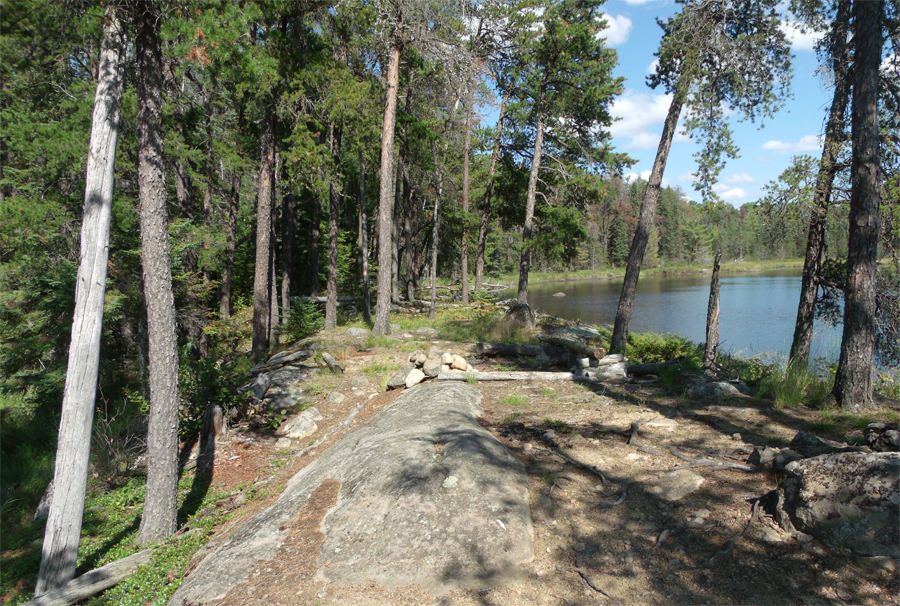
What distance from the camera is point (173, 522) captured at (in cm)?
571

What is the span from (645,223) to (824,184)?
10.2 feet

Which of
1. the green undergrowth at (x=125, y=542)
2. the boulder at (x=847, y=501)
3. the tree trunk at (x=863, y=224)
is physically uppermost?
the tree trunk at (x=863, y=224)

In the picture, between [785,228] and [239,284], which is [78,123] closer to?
[239,284]

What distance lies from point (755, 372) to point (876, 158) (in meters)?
5.10

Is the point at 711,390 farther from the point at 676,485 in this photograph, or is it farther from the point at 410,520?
the point at 410,520

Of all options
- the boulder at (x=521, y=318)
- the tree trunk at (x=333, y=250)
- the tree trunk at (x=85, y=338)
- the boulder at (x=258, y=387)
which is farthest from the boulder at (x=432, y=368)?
the tree trunk at (x=333, y=250)

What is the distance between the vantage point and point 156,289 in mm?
5500

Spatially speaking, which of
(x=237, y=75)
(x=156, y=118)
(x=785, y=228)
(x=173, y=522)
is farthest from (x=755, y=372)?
(x=237, y=75)

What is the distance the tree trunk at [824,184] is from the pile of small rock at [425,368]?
577 centimetres

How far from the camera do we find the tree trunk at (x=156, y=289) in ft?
17.6

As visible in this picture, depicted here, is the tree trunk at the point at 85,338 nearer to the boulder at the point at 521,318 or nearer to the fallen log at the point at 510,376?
the fallen log at the point at 510,376

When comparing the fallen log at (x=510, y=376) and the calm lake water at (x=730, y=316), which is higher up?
the fallen log at (x=510, y=376)

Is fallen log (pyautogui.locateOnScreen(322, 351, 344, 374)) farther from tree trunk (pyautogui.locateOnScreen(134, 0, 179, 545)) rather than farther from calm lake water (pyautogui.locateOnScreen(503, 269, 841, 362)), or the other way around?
calm lake water (pyautogui.locateOnScreen(503, 269, 841, 362))

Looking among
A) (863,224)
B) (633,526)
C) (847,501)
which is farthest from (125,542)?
(863,224)
